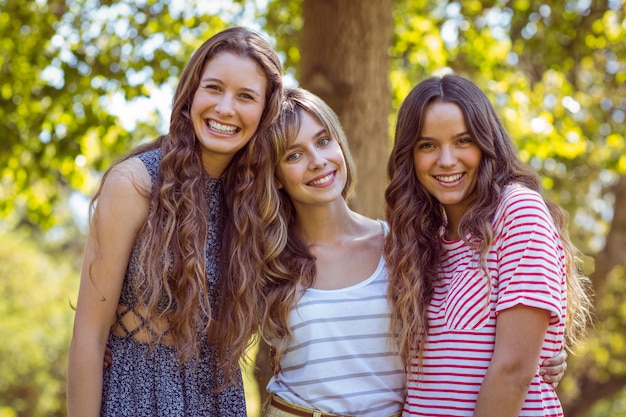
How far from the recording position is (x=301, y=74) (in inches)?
214

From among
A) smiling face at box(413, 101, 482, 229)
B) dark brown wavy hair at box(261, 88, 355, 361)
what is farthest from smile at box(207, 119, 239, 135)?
smiling face at box(413, 101, 482, 229)

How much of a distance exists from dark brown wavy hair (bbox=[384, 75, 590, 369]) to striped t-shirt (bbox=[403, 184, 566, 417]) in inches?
2.8

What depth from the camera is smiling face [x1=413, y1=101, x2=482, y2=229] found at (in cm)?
337

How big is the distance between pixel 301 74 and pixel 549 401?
9.84ft

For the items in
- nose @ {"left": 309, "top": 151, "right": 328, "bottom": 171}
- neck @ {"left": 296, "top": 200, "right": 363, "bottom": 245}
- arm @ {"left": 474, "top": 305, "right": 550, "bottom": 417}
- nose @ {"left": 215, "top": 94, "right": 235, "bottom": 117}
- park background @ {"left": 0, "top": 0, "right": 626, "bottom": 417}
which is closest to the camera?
arm @ {"left": 474, "top": 305, "right": 550, "bottom": 417}

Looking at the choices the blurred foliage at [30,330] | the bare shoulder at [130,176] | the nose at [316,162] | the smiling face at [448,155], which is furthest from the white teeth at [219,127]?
the blurred foliage at [30,330]

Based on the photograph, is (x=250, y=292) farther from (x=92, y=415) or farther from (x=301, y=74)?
(x=301, y=74)

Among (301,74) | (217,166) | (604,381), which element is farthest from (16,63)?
(604,381)

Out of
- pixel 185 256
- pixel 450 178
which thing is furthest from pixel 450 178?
pixel 185 256

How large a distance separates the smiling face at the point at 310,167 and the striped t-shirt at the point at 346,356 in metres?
0.51

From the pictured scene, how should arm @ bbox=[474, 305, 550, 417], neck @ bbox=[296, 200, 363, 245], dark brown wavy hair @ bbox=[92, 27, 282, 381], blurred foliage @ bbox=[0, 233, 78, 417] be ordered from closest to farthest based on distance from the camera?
1. arm @ bbox=[474, 305, 550, 417]
2. dark brown wavy hair @ bbox=[92, 27, 282, 381]
3. neck @ bbox=[296, 200, 363, 245]
4. blurred foliage @ bbox=[0, 233, 78, 417]

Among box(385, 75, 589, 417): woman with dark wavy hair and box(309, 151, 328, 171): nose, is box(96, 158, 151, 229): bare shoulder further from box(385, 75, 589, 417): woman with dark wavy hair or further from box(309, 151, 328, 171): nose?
box(385, 75, 589, 417): woman with dark wavy hair

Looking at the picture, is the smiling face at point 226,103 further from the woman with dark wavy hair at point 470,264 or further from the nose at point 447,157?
the nose at point 447,157

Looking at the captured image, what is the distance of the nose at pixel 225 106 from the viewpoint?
3459 mm
